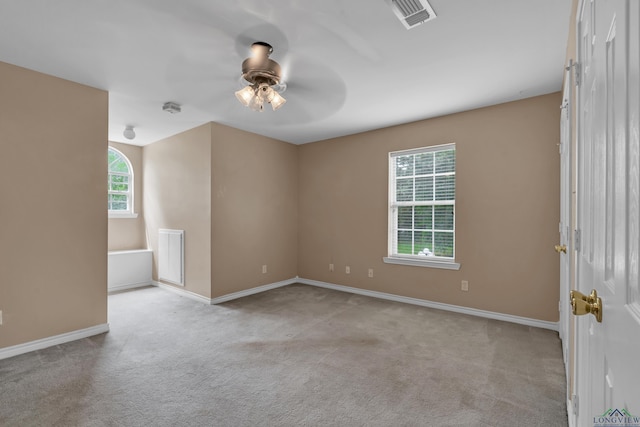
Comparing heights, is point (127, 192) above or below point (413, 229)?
above

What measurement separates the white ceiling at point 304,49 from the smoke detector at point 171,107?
3.0 inches

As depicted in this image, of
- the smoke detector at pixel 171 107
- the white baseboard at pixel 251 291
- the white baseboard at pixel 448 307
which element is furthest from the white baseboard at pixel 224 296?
the smoke detector at pixel 171 107

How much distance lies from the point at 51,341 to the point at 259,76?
304cm

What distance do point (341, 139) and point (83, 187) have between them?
11.2 ft

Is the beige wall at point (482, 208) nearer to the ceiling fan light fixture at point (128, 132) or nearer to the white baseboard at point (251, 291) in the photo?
the white baseboard at point (251, 291)

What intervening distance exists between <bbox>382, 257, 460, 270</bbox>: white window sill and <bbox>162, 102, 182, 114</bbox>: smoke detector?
3297 mm

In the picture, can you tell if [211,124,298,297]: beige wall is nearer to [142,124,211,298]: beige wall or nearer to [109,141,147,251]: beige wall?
[142,124,211,298]: beige wall

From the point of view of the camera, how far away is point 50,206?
2861 mm

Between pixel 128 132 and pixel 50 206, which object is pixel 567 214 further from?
pixel 128 132

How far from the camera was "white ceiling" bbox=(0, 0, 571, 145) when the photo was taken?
6.46 ft

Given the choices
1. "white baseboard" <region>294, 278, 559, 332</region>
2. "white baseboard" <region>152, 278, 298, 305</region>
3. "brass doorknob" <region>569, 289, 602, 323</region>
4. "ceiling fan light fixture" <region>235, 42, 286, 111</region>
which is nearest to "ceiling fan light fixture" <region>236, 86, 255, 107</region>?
"ceiling fan light fixture" <region>235, 42, 286, 111</region>

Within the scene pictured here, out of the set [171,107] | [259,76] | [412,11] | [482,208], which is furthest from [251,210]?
[412,11]

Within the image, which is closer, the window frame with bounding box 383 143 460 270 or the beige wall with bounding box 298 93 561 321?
the beige wall with bounding box 298 93 561 321

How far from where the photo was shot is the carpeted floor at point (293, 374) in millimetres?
1910
